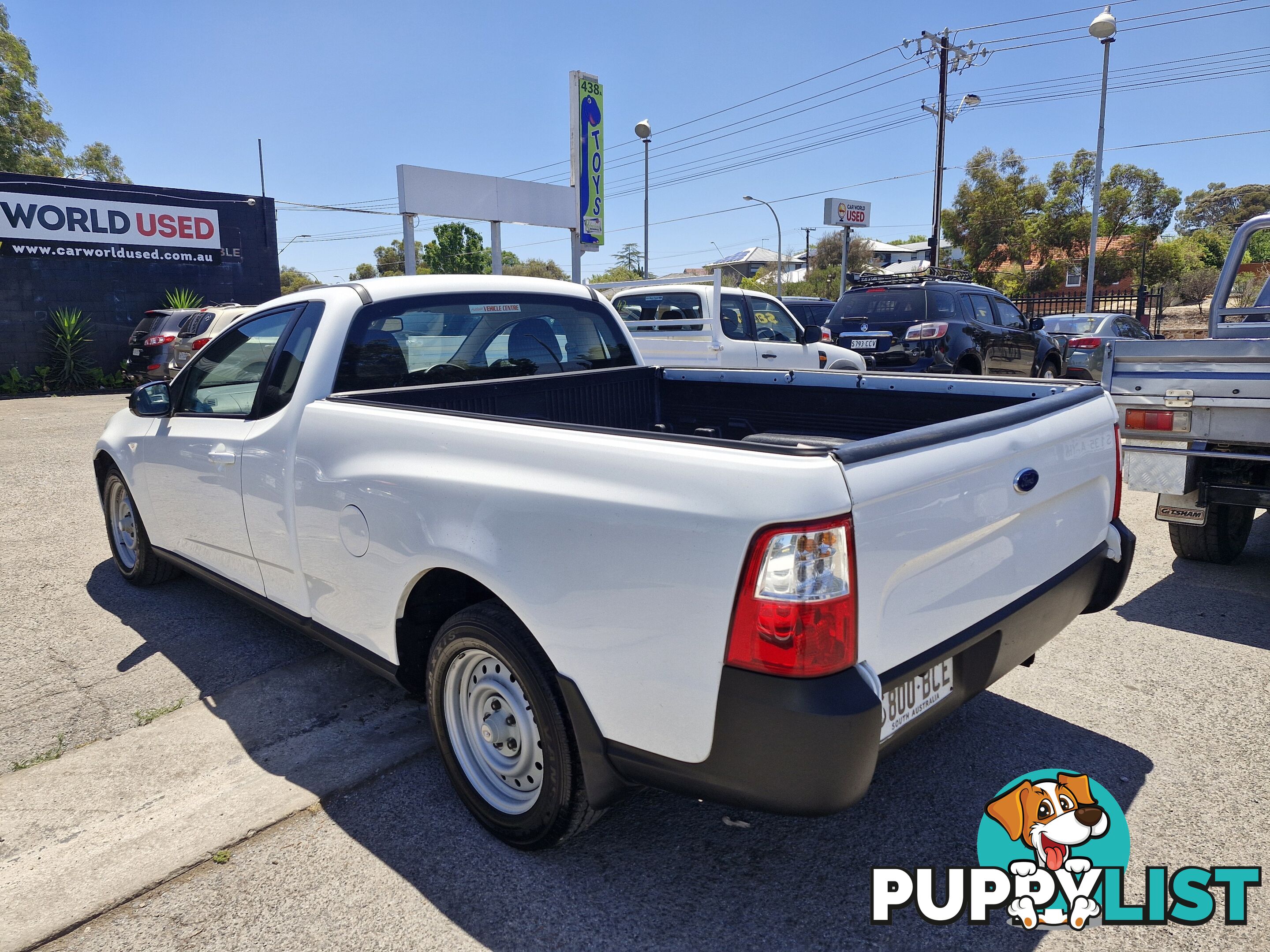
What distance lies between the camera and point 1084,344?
15.5 metres

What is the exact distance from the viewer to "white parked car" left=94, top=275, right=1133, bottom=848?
198 centimetres

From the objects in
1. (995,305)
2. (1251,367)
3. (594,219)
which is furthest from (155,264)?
(1251,367)

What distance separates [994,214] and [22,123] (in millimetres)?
49543

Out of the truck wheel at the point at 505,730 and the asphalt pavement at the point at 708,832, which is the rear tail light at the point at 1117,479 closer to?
the asphalt pavement at the point at 708,832

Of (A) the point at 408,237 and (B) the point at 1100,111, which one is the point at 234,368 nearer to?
(A) the point at 408,237

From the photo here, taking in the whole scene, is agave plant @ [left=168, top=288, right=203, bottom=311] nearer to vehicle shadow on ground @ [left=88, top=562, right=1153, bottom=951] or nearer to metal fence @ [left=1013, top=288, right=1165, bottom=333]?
vehicle shadow on ground @ [left=88, top=562, right=1153, bottom=951]

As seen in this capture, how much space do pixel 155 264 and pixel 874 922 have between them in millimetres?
23266

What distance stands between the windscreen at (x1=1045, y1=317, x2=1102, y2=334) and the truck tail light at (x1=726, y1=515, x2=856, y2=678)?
16.7 metres

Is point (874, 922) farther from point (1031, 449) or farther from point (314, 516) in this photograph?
point (314, 516)

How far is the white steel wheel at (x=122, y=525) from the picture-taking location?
514 cm

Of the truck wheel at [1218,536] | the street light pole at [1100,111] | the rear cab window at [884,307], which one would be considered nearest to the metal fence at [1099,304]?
the street light pole at [1100,111]

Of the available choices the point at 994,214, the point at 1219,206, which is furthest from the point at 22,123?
the point at 1219,206

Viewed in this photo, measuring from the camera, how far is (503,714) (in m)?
2.72

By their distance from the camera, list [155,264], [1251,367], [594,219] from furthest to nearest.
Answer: [155,264], [594,219], [1251,367]
